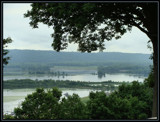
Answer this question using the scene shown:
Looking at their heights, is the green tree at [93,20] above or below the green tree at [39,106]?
above

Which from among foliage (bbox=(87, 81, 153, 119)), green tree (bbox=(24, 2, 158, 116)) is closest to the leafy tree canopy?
green tree (bbox=(24, 2, 158, 116))

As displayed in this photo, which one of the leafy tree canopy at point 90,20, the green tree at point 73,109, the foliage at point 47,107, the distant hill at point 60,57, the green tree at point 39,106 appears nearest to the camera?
the leafy tree canopy at point 90,20

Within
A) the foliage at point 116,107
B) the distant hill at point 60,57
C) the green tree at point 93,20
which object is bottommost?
the foliage at point 116,107

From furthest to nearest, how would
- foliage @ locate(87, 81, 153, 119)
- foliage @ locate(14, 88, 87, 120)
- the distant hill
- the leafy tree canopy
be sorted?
1. foliage @ locate(87, 81, 153, 119)
2. foliage @ locate(14, 88, 87, 120)
3. the distant hill
4. the leafy tree canopy

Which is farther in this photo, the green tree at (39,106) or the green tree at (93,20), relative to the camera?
the green tree at (39,106)

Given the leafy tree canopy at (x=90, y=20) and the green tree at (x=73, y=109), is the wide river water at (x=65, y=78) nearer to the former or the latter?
the green tree at (x=73, y=109)

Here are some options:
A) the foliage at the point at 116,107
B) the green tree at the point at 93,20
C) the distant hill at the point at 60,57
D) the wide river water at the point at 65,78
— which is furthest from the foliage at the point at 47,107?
the green tree at the point at 93,20

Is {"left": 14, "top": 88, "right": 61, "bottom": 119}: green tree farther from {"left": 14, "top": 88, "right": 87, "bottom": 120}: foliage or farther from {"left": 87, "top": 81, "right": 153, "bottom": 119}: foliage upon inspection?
{"left": 87, "top": 81, "right": 153, "bottom": 119}: foliage

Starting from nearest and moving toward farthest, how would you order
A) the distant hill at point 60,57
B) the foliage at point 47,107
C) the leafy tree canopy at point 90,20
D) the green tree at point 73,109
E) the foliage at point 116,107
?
the leafy tree canopy at point 90,20 → the distant hill at point 60,57 → the green tree at point 73,109 → the foliage at point 47,107 → the foliage at point 116,107

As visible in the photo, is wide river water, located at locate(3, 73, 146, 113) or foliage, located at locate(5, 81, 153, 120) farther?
wide river water, located at locate(3, 73, 146, 113)

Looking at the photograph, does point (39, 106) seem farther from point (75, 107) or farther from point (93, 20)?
point (93, 20)
